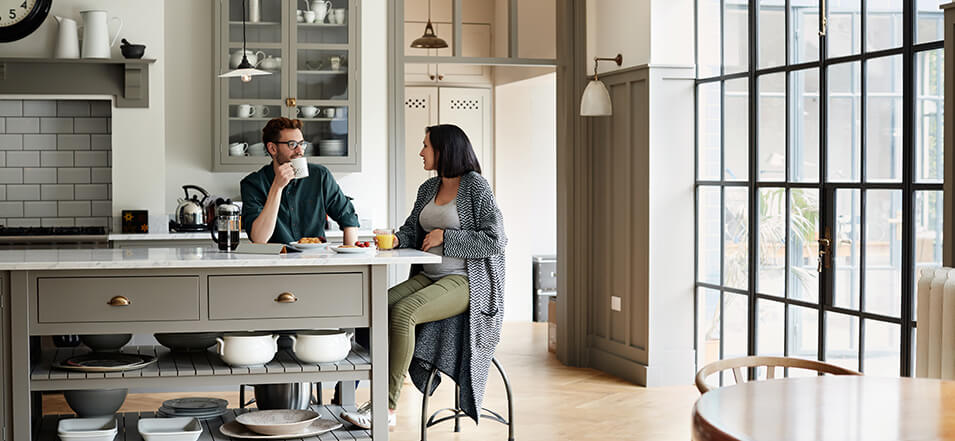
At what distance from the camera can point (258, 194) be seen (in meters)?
4.42

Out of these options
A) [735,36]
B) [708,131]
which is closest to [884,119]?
[735,36]

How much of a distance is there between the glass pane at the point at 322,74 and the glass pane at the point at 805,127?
2.80 meters

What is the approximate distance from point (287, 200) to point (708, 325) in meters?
2.99

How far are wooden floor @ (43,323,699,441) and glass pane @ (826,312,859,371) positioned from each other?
0.84 metres

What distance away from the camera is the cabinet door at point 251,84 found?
6.32 m

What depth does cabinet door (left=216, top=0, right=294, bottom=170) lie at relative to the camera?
632 cm

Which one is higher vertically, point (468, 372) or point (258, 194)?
point (258, 194)

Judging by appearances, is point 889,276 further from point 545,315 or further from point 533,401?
point 545,315

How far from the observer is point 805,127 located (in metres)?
5.29

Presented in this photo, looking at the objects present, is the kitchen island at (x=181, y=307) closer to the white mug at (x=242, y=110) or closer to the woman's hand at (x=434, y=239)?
the woman's hand at (x=434, y=239)

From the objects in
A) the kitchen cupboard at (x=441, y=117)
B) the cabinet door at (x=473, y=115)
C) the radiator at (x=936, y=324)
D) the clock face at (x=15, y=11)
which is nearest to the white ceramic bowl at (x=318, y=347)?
the radiator at (x=936, y=324)

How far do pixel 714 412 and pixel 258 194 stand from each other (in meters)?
2.68

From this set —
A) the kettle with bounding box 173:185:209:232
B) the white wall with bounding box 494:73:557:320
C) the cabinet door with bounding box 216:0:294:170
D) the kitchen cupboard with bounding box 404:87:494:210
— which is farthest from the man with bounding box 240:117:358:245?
the white wall with bounding box 494:73:557:320

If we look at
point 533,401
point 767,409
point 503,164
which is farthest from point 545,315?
point 767,409
